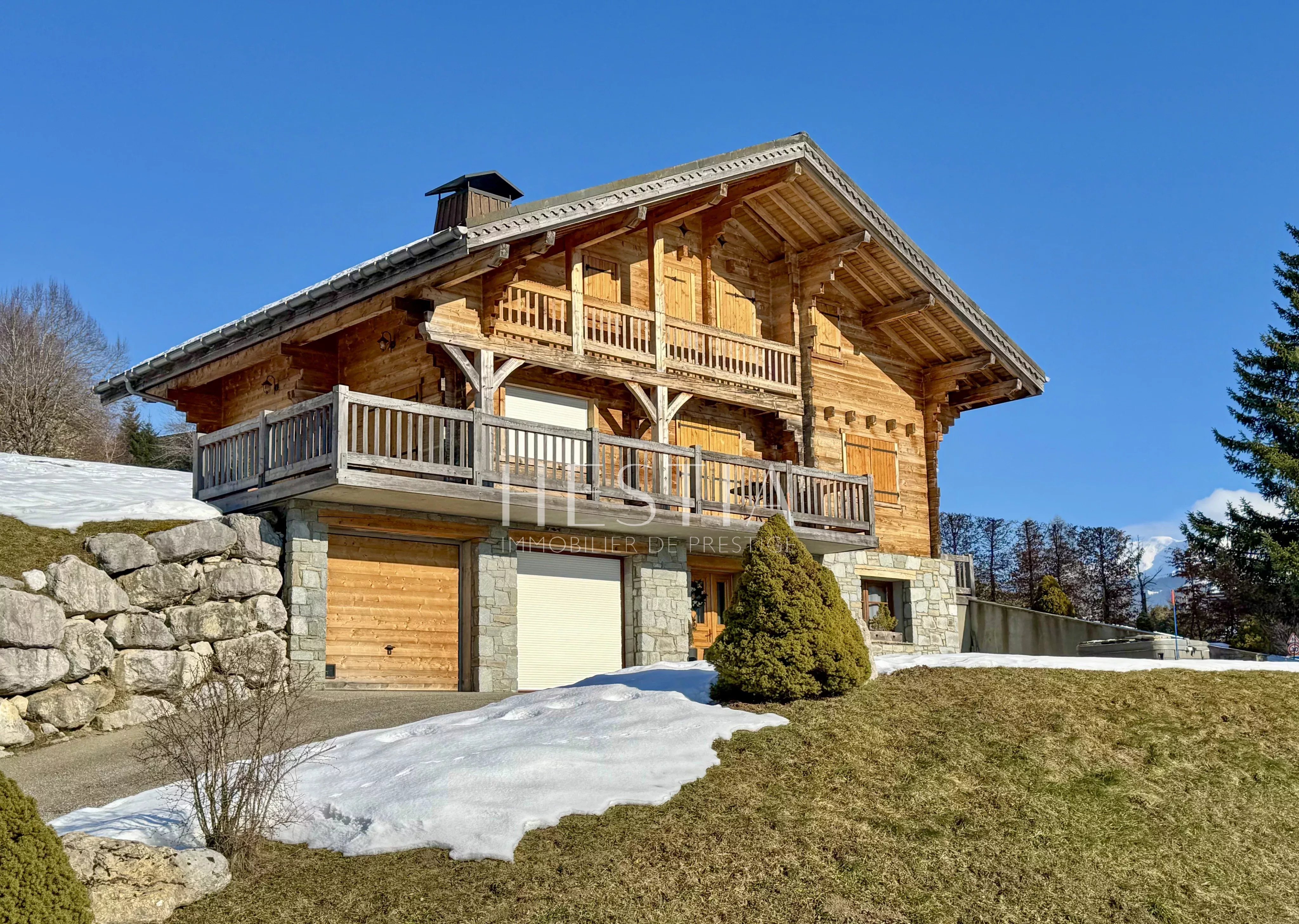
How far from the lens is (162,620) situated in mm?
15141

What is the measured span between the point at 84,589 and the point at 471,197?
1139 centimetres

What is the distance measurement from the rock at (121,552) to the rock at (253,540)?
1.07 meters

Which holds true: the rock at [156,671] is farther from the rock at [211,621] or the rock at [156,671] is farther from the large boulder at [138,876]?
the large boulder at [138,876]

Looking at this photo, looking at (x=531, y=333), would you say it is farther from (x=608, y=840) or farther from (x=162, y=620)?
(x=608, y=840)

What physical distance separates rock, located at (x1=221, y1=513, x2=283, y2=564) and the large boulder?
750 centimetres

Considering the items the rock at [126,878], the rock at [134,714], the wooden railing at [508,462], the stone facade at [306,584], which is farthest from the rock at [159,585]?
the rock at [126,878]

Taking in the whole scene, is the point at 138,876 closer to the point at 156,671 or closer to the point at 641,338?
the point at 156,671

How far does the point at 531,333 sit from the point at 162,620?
23.3ft

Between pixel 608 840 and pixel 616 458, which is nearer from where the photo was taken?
pixel 608 840

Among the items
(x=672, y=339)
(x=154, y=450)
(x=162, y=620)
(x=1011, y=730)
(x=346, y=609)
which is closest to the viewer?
(x=1011, y=730)

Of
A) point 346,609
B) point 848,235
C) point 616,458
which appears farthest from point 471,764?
point 848,235

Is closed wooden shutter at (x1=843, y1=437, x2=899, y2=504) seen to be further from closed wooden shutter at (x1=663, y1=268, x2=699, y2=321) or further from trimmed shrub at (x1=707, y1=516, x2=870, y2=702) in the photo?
trimmed shrub at (x1=707, y1=516, x2=870, y2=702)

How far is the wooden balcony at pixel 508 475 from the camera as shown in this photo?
16250 mm

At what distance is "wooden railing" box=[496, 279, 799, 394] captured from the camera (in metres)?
19.8
